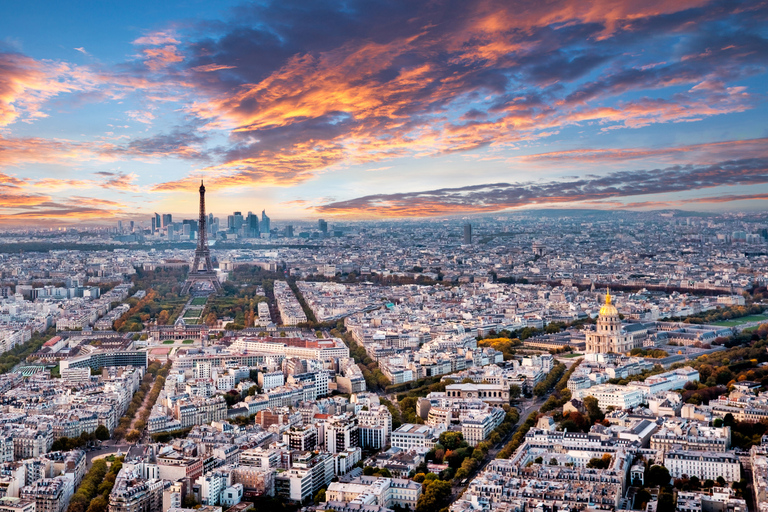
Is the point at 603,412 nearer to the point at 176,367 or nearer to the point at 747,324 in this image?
the point at 176,367

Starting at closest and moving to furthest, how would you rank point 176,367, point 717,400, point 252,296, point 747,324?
point 717,400
point 176,367
point 747,324
point 252,296

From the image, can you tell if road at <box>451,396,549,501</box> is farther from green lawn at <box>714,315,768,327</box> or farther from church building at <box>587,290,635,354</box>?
green lawn at <box>714,315,768,327</box>

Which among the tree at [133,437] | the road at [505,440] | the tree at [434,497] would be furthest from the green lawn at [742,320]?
the tree at [133,437]

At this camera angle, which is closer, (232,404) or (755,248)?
(232,404)

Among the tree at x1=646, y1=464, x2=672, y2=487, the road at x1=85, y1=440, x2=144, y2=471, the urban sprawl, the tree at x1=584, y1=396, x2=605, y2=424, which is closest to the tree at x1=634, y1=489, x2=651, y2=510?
the urban sprawl

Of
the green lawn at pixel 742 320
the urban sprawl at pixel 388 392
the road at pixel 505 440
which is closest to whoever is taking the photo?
the urban sprawl at pixel 388 392

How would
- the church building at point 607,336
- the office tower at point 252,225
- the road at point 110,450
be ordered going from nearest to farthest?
1. the road at point 110,450
2. the church building at point 607,336
3. the office tower at point 252,225

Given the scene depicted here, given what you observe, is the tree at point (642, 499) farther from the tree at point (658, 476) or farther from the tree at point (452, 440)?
the tree at point (452, 440)

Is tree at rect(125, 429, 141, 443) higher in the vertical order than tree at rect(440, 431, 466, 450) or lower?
lower

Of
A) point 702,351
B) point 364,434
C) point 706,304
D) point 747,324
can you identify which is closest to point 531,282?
point 706,304

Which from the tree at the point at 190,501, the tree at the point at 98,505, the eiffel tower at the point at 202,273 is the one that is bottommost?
the tree at the point at 190,501

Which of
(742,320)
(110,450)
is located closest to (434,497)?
(110,450)
